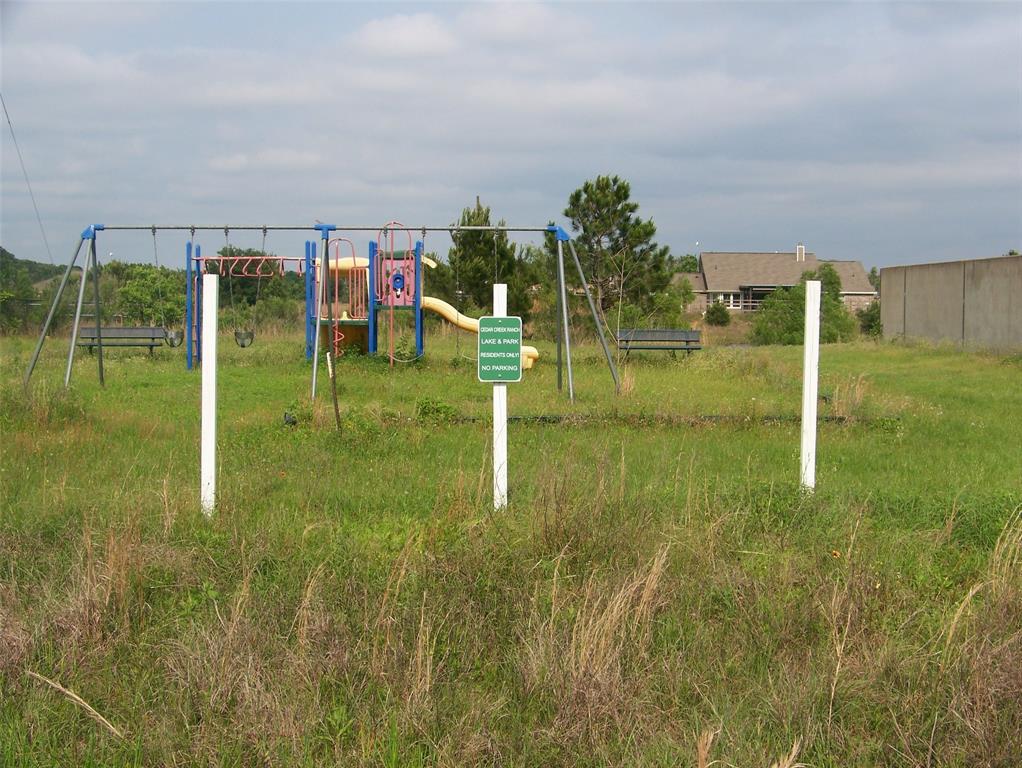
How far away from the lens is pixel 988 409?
42.0 ft

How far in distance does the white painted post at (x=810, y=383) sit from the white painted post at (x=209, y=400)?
3670mm

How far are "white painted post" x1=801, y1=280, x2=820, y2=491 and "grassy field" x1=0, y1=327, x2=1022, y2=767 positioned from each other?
0.26 metres

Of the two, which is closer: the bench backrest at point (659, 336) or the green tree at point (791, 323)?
the bench backrest at point (659, 336)

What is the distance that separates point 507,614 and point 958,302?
26303 mm

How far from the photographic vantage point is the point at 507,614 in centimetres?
480

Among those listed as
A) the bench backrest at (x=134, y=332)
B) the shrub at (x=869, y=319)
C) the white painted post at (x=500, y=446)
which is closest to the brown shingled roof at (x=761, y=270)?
the shrub at (x=869, y=319)

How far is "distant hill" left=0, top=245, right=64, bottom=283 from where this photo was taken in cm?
2543

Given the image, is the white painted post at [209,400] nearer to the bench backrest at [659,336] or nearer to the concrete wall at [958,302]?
the bench backrest at [659,336]

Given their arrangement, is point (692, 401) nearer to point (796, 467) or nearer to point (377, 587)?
point (796, 467)

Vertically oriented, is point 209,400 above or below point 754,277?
below

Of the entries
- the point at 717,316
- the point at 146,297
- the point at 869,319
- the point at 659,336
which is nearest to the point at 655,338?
the point at 659,336

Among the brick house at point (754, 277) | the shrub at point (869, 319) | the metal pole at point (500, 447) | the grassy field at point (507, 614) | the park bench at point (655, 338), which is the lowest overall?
the grassy field at point (507, 614)

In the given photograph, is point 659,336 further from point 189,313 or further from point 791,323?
point 791,323

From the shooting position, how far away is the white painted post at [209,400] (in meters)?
6.31
